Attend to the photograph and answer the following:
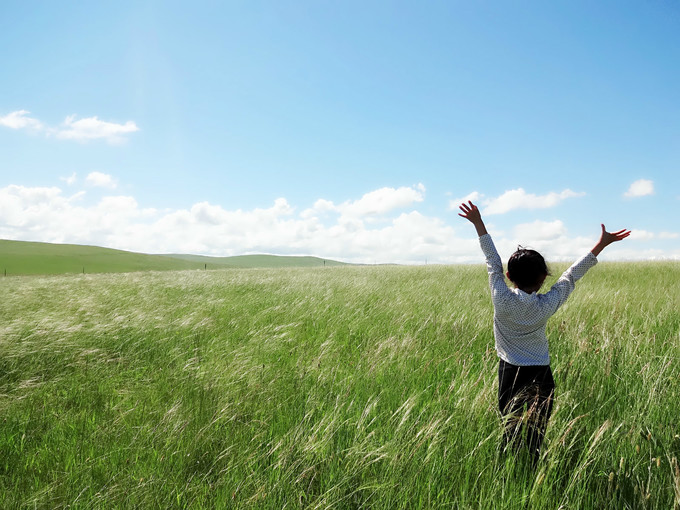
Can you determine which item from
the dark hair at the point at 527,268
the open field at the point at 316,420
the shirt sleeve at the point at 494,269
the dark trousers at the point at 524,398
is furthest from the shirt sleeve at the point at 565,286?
the open field at the point at 316,420

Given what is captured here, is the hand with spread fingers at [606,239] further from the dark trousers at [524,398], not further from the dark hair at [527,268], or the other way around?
the dark trousers at [524,398]

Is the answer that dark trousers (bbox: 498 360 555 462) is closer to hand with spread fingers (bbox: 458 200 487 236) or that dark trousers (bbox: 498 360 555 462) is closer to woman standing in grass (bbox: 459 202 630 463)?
woman standing in grass (bbox: 459 202 630 463)

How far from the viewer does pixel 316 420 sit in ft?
8.67

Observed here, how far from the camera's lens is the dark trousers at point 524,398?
2.23 meters

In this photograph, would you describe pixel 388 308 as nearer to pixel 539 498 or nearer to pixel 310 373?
pixel 310 373

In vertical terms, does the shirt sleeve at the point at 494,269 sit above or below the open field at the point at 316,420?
above

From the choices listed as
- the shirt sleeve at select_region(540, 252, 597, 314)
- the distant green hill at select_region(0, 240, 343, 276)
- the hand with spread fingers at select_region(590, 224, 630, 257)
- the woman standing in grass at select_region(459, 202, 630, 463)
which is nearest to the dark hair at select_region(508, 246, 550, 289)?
the woman standing in grass at select_region(459, 202, 630, 463)

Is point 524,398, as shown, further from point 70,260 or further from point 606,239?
point 70,260

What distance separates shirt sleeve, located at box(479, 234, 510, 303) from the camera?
7.50ft

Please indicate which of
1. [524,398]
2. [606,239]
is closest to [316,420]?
[524,398]

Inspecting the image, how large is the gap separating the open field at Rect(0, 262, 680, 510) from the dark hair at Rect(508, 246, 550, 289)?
783 mm

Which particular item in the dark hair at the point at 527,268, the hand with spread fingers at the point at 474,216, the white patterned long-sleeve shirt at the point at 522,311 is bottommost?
the white patterned long-sleeve shirt at the point at 522,311

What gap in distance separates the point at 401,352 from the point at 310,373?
1.03 meters

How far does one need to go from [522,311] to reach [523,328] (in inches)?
5.4
